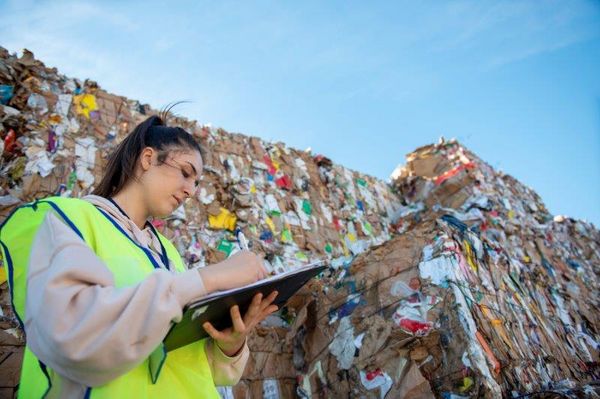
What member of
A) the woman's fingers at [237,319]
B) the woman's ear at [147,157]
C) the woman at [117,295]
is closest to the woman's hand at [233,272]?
the woman at [117,295]

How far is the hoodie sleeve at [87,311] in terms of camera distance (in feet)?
2.80

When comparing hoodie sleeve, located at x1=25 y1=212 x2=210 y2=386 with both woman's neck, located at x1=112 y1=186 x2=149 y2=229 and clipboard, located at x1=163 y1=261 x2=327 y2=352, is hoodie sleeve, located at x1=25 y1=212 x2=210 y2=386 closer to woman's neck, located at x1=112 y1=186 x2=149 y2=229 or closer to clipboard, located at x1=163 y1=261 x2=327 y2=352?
clipboard, located at x1=163 y1=261 x2=327 y2=352

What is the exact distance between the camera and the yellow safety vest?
963 millimetres

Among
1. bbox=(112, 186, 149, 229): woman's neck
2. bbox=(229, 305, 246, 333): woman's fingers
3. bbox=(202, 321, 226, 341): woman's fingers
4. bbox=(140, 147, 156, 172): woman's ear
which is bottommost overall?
bbox=(202, 321, 226, 341): woman's fingers

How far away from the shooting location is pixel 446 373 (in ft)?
7.11

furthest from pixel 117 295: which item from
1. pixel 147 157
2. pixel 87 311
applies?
pixel 147 157

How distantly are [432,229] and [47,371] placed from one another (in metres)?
2.24

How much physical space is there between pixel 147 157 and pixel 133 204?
0.51ft

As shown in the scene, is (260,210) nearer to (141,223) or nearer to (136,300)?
(141,223)

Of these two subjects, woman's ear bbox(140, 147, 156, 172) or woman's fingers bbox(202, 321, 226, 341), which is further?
woman's ear bbox(140, 147, 156, 172)

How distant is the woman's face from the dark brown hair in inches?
0.9

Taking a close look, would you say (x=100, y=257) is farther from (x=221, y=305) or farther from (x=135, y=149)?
(x=135, y=149)

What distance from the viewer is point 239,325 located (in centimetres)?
120

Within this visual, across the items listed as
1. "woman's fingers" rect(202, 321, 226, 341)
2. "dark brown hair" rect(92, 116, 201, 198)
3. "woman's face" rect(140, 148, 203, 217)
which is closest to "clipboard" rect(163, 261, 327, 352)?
"woman's fingers" rect(202, 321, 226, 341)
